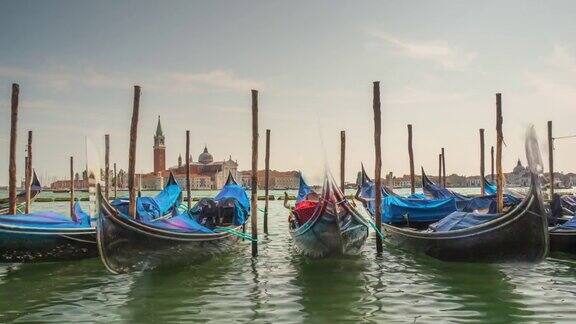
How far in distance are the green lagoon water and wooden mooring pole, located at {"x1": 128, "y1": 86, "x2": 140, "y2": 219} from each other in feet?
4.31

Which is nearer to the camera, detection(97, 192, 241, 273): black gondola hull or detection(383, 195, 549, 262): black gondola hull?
detection(97, 192, 241, 273): black gondola hull

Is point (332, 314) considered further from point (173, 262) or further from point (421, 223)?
point (421, 223)

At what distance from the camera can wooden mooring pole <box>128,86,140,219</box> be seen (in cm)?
962

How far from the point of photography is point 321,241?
959cm

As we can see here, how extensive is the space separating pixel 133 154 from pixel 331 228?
4.01 meters

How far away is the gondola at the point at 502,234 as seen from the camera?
7699 mm

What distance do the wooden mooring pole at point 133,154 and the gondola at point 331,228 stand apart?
10.6ft

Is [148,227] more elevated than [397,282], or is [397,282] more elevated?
[148,227]

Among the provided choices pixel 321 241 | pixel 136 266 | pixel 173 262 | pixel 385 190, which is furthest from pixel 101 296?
pixel 385 190

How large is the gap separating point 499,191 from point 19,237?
9288mm

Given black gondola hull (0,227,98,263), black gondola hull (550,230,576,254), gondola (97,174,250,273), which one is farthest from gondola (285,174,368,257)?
black gondola hull (0,227,98,263)

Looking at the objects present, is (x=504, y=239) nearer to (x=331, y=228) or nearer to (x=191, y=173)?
(x=331, y=228)

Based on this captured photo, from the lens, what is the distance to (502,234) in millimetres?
8234

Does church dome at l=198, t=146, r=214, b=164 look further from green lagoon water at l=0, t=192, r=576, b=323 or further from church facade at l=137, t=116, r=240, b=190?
green lagoon water at l=0, t=192, r=576, b=323
